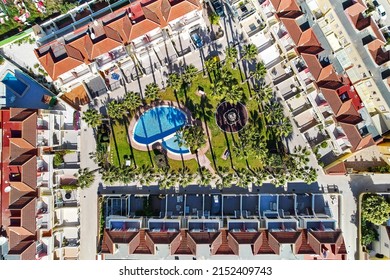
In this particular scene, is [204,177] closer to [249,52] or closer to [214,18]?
[249,52]

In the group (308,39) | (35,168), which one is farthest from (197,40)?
(35,168)

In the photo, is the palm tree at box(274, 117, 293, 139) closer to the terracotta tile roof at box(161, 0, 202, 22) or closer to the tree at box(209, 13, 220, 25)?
the tree at box(209, 13, 220, 25)

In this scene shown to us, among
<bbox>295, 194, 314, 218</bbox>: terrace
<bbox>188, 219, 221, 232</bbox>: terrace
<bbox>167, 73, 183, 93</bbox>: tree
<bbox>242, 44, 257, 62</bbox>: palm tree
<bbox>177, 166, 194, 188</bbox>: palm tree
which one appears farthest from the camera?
<bbox>295, 194, 314, 218</bbox>: terrace

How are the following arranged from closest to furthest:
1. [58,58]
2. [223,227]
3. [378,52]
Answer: [378,52], [58,58], [223,227]

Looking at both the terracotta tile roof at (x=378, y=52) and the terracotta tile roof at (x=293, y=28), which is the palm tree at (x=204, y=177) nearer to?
the terracotta tile roof at (x=293, y=28)

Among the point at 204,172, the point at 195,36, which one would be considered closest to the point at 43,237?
the point at 204,172

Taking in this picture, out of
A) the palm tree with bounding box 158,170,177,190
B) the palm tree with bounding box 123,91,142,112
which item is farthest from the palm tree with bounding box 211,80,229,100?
the palm tree with bounding box 158,170,177,190

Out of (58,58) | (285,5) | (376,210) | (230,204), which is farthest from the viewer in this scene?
(230,204)
